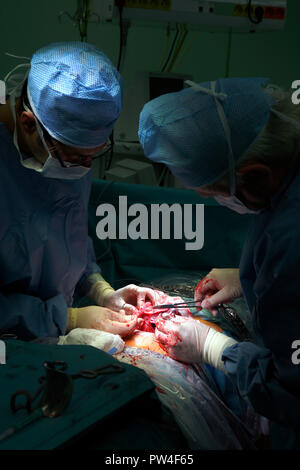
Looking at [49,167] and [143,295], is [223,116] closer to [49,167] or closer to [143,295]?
[49,167]

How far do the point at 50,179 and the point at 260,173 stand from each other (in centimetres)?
88

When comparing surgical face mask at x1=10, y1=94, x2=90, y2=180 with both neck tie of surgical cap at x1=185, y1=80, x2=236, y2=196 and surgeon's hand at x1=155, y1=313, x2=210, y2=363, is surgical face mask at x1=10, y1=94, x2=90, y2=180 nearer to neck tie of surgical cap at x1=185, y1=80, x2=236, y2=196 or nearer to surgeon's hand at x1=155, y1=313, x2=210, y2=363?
neck tie of surgical cap at x1=185, y1=80, x2=236, y2=196

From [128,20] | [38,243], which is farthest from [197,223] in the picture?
[128,20]

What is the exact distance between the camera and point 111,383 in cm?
115

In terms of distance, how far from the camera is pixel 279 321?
1.22 metres

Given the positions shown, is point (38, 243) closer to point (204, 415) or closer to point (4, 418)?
point (4, 418)

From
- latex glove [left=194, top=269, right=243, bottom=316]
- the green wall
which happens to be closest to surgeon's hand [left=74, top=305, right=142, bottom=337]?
latex glove [left=194, top=269, right=243, bottom=316]

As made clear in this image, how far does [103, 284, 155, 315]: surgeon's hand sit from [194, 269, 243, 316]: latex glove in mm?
248

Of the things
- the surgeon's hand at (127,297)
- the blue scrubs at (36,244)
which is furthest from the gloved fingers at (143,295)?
the blue scrubs at (36,244)

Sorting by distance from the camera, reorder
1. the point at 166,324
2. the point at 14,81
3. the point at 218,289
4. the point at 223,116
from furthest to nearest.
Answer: the point at 218,289
the point at 166,324
the point at 14,81
the point at 223,116

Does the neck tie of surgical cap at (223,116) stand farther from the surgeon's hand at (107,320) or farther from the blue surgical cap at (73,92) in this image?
the surgeon's hand at (107,320)

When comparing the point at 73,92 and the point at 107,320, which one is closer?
the point at 73,92

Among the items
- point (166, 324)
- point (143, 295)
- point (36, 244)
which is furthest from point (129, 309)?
point (36, 244)

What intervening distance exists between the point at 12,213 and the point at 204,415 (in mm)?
1030
